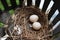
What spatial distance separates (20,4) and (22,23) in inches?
7.8

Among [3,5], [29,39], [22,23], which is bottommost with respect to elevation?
[29,39]

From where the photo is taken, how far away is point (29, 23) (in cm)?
217

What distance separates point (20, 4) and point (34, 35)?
34 centimetres

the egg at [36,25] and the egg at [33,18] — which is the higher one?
the egg at [33,18]

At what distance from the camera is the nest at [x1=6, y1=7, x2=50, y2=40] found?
2102 mm

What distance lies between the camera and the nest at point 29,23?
2102 mm

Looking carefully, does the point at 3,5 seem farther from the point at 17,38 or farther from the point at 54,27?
the point at 54,27

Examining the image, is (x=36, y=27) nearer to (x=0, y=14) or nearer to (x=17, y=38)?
(x=17, y=38)

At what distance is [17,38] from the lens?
2059 mm

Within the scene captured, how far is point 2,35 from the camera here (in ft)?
6.95

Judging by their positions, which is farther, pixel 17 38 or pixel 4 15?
pixel 4 15

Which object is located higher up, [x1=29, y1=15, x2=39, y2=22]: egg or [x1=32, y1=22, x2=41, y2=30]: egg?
[x1=29, y1=15, x2=39, y2=22]: egg

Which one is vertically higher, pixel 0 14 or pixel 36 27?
pixel 0 14

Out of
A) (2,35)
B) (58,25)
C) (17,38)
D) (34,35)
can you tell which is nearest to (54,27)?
(58,25)
